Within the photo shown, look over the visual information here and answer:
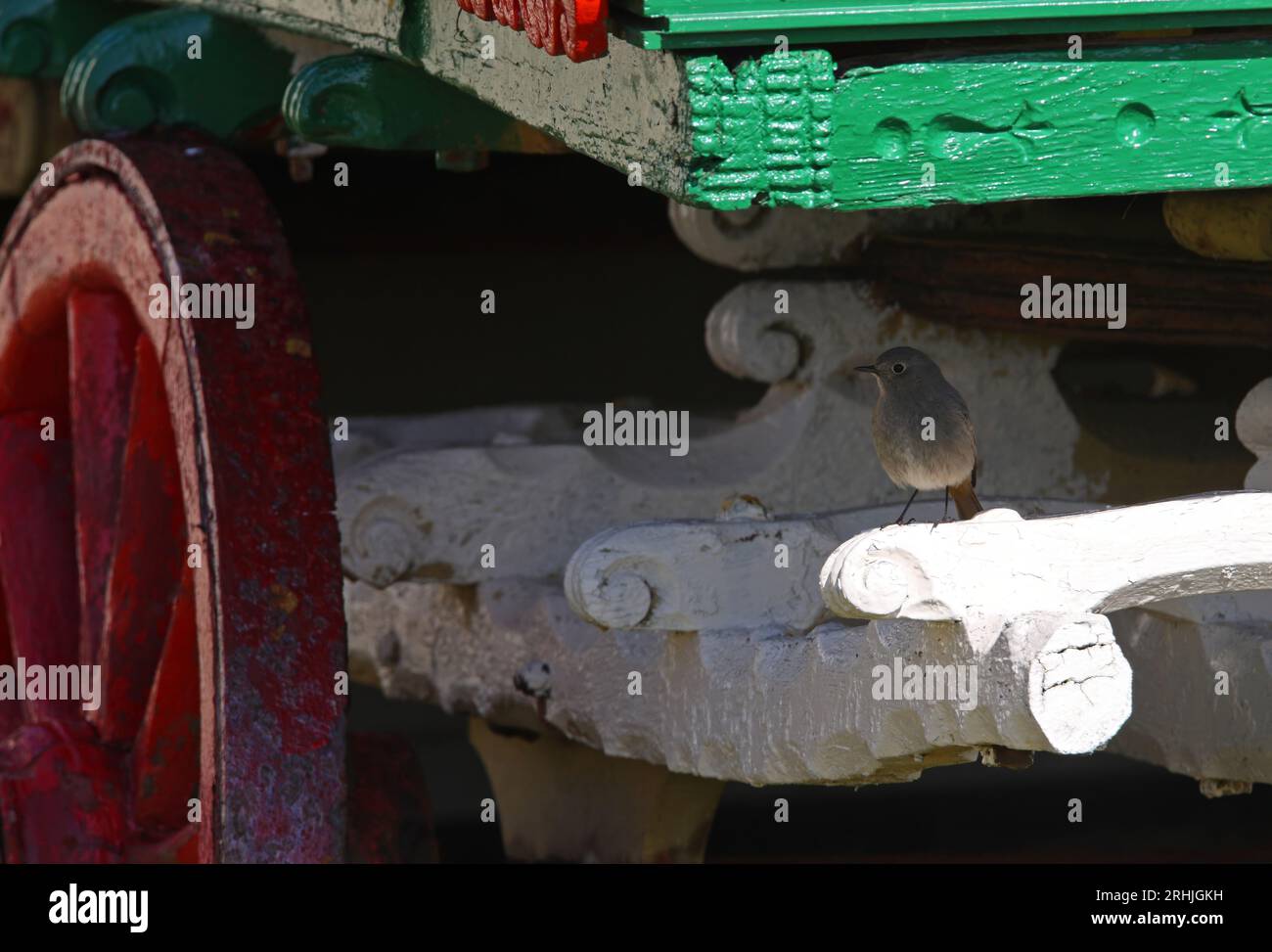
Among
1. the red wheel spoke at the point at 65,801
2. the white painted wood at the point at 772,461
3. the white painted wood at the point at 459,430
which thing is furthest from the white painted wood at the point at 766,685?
the red wheel spoke at the point at 65,801

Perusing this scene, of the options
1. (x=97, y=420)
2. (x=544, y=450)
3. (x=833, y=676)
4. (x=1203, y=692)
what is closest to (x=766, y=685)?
(x=833, y=676)

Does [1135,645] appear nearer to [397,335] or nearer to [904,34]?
[904,34]

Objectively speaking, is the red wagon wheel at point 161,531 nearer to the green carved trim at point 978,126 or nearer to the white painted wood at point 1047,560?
the white painted wood at point 1047,560

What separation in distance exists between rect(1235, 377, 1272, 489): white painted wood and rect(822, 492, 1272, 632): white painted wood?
36cm

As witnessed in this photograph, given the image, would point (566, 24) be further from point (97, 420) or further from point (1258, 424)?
point (97, 420)

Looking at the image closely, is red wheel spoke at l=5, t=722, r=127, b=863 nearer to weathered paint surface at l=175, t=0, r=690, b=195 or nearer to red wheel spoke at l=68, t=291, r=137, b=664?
red wheel spoke at l=68, t=291, r=137, b=664

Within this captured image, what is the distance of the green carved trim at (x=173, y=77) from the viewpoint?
3.01 metres

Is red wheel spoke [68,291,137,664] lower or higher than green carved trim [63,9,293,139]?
lower

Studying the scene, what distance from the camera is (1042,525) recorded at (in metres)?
2.08

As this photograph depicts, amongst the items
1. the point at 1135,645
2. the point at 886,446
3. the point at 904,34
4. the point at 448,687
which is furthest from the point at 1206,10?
the point at 448,687

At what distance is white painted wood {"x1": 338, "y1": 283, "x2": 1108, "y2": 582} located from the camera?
3.30 metres

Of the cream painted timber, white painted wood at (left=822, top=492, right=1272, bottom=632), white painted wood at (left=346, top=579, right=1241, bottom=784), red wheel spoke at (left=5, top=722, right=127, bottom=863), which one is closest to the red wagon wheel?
red wheel spoke at (left=5, top=722, right=127, bottom=863)

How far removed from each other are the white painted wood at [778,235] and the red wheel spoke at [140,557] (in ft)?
2.75

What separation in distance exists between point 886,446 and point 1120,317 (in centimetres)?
67
